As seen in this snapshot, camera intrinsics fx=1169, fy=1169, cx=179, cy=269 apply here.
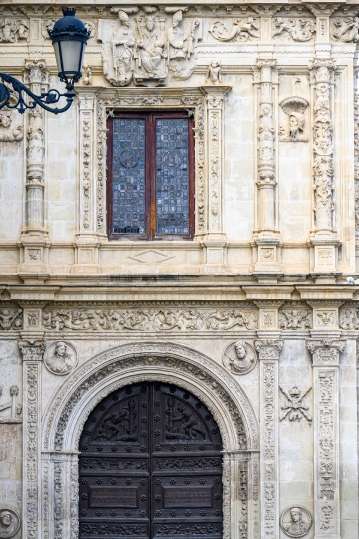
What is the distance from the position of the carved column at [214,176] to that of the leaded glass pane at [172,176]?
1.54 ft

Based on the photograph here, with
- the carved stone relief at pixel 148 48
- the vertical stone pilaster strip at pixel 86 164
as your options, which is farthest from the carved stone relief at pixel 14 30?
the vertical stone pilaster strip at pixel 86 164

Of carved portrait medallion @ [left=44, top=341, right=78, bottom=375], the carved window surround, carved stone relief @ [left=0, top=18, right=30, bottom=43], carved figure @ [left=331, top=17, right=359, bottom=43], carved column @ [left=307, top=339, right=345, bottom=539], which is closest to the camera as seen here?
carved column @ [left=307, top=339, right=345, bottom=539]

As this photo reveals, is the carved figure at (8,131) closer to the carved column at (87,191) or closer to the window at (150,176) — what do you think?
the carved column at (87,191)

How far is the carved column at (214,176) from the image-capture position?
16.8 metres

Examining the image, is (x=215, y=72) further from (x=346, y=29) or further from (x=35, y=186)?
(x=35, y=186)

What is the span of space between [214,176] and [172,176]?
71 centimetres

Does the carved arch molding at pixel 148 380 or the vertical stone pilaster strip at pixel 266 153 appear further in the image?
the vertical stone pilaster strip at pixel 266 153

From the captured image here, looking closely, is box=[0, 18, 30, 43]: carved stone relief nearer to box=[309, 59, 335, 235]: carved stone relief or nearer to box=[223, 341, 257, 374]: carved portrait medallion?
box=[309, 59, 335, 235]: carved stone relief

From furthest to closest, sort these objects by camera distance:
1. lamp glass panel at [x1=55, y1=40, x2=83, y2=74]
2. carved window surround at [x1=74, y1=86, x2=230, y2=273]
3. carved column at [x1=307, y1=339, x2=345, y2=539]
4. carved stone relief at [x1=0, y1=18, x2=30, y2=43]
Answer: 1. carved stone relief at [x1=0, y1=18, x2=30, y2=43]
2. carved window surround at [x1=74, y1=86, x2=230, y2=273]
3. carved column at [x1=307, y1=339, x2=345, y2=539]
4. lamp glass panel at [x1=55, y1=40, x2=83, y2=74]

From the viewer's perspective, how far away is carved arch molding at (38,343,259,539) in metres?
16.7

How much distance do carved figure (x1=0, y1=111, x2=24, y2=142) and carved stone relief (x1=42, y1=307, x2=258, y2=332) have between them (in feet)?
8.37

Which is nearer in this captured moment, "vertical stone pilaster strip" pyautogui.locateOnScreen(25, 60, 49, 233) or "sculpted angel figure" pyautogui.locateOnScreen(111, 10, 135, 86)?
"vertical stone pilaster strip" pyautogui.locateOnScreen(25, 60, 49, 233)

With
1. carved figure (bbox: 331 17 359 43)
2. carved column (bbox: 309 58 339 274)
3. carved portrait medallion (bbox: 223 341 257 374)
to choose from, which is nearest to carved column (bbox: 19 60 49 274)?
carved portrait medallion (bbox: 223 341 257 374)

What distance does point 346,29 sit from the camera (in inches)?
677
